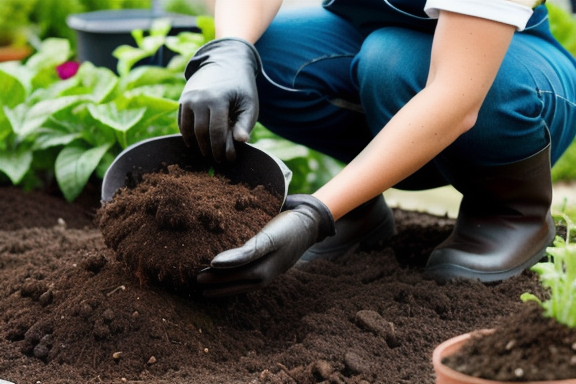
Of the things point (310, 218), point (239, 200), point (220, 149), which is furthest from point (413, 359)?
point (220, 149)

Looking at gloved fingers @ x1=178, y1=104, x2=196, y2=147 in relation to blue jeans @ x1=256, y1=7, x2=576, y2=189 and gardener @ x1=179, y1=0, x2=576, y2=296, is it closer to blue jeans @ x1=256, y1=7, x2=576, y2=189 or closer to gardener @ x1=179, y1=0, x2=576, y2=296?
gardener @ x1=179, y1=0, x2=576, y2=296

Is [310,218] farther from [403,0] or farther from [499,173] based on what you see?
[403,0]

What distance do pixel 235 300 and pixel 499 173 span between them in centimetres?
77

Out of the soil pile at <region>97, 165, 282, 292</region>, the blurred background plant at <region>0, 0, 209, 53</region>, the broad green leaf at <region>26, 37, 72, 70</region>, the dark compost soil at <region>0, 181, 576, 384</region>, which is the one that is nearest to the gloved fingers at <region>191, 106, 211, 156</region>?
the soil pile at <region>97, 165, 282, 292</region>

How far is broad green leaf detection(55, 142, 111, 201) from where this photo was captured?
2.81 m

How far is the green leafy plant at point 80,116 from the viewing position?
2795 mm

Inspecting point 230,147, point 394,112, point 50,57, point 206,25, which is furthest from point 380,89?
point 50,57

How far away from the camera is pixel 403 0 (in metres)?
1.99

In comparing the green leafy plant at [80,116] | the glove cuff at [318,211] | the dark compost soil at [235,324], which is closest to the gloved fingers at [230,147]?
the glove cuff at [318,211]

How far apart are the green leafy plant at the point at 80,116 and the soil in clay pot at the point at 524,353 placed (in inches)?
71.8

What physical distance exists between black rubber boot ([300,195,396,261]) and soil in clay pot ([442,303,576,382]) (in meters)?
1.10

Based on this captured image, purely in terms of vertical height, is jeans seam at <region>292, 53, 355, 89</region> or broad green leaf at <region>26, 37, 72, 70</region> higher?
jeans seam at <region>292, 53, 355, 89</region>

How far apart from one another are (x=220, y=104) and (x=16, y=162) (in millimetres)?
1491

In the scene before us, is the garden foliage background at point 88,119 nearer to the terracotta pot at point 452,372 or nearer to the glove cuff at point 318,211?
the glove cuff at point 318,211
